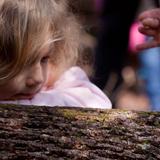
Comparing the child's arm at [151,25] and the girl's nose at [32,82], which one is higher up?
the child's arm at [151,25]

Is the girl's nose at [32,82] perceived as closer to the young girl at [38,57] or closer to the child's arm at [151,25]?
the young girl at [38,57]

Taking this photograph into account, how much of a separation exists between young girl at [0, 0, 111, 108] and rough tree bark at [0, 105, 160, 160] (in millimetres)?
467

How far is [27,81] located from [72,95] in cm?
27

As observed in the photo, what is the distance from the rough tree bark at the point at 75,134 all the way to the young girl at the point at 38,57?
0.47 meters

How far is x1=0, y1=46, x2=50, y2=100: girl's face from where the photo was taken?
2352 mm

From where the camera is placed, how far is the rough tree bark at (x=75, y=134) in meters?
1.77

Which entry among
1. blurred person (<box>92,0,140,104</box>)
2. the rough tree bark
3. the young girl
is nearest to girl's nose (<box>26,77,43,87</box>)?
the young girl

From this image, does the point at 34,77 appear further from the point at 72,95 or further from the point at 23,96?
the point at 72,95

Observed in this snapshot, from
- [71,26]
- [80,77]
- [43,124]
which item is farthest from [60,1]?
[43,124]

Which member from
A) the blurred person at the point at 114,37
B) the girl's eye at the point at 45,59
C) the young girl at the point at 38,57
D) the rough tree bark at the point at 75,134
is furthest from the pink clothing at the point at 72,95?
the blurred person at the point at 114,37

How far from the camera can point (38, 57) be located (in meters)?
2.36

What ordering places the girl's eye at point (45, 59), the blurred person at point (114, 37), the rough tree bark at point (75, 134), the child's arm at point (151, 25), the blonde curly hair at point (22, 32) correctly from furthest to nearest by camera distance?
the blurred person at point (114, 37) < the child's arm at point (151, 25) < the girl's eye at point (45, 59) < the blonde curly hair at point (22, 32) < the rough tree bark at point (75, 134)

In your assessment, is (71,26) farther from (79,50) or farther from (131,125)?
(131,125)

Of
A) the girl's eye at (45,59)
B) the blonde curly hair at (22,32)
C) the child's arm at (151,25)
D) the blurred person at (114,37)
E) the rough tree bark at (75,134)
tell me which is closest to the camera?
the rough tree bark at (75,134)
